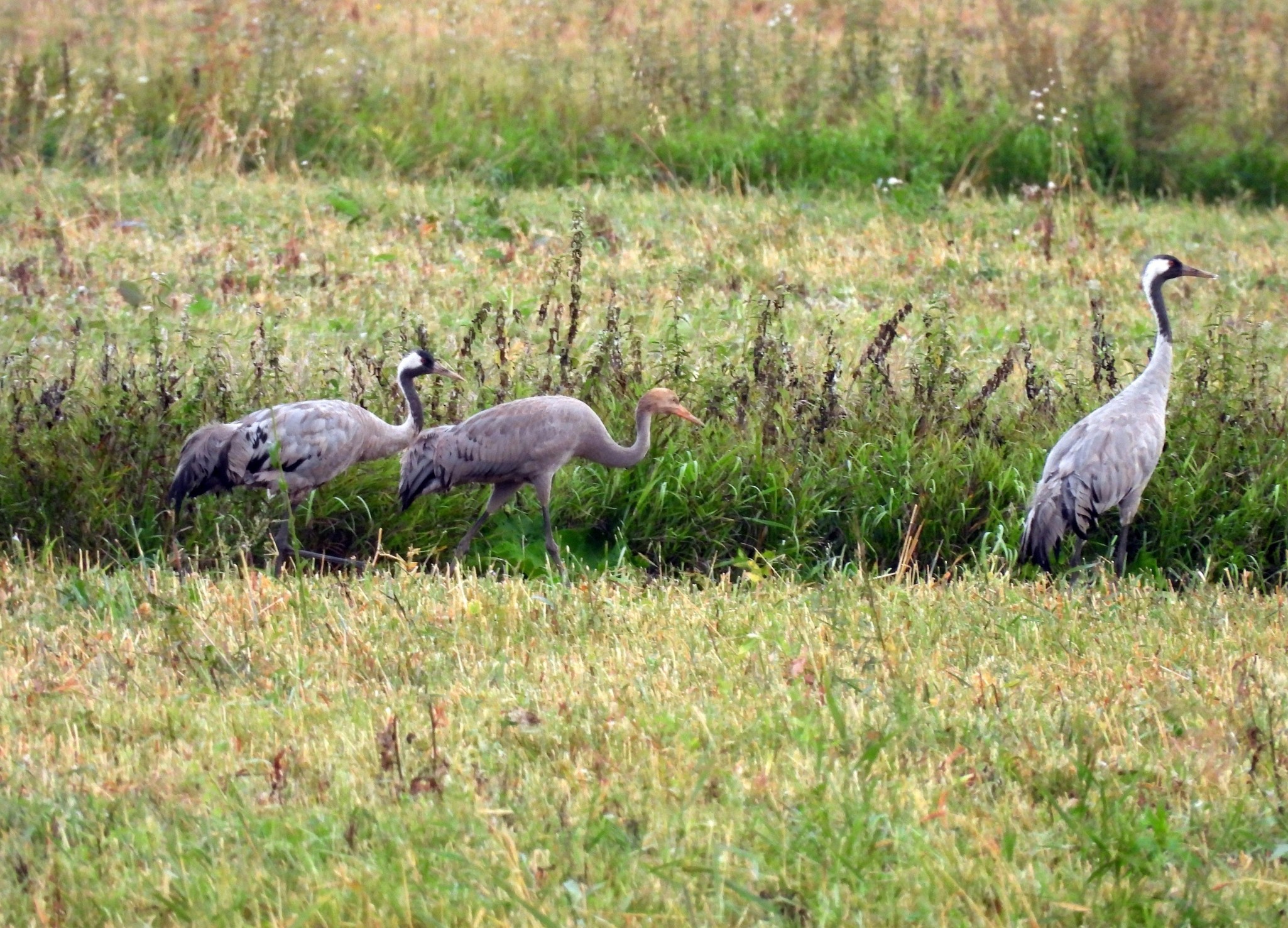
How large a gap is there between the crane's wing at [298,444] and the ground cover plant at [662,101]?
6.09 meters

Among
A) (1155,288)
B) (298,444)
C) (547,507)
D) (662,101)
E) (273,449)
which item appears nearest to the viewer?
(273,449)

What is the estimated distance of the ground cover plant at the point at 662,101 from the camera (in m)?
13.0

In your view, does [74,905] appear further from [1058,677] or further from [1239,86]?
[1239,86]

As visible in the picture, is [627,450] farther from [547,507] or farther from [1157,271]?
[1157,271]

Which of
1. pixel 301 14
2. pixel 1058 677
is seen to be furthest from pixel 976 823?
pixel 301 14

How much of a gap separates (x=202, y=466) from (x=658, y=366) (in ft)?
7.23

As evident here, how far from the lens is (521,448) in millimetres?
6766

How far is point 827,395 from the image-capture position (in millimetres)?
7297

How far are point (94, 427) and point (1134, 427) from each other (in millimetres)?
4131

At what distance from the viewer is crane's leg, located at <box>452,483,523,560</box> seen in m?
6.93

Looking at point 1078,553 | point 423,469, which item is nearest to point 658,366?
point 423,469

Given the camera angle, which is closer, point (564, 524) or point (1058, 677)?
point (1058, 677)

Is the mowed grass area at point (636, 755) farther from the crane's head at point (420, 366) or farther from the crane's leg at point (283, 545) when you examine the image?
the crane's head at point (420, 366)

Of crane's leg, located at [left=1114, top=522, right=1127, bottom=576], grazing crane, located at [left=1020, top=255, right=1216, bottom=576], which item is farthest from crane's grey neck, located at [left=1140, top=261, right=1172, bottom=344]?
crane's leg, located at [left=1114, top=522, right=1127, bottom=576]
